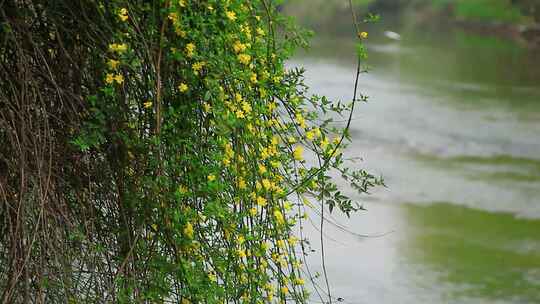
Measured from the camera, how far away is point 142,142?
6.43 ft

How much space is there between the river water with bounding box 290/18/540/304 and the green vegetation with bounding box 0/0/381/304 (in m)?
0.24

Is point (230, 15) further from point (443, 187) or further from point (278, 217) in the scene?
point (443, 187)

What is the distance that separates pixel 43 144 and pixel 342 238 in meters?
4.43

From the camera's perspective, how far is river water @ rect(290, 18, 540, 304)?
17.8 ft

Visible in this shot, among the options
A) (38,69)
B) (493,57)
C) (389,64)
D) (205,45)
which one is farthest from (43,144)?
(493,57)

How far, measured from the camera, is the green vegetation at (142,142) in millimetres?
1892

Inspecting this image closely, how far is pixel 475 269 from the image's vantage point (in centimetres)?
564

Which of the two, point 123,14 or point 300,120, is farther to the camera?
point 300,120

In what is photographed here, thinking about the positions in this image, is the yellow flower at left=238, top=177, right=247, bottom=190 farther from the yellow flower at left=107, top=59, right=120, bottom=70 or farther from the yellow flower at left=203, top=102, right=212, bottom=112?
the yellow flower at left=107, top=59, right=120, bottom=70

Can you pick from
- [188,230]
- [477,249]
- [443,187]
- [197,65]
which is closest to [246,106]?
[197,65]

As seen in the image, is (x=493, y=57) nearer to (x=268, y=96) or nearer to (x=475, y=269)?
(x=475, y=269)

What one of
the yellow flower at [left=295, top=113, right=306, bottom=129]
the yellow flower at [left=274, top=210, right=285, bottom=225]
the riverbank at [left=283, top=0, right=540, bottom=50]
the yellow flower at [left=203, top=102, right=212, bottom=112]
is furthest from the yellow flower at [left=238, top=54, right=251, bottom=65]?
the riverbank at [left=283, top=0, right=540, bottom=50]

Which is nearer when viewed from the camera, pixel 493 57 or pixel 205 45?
pixel 205 45

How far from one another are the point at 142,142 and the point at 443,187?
19.5 feet
